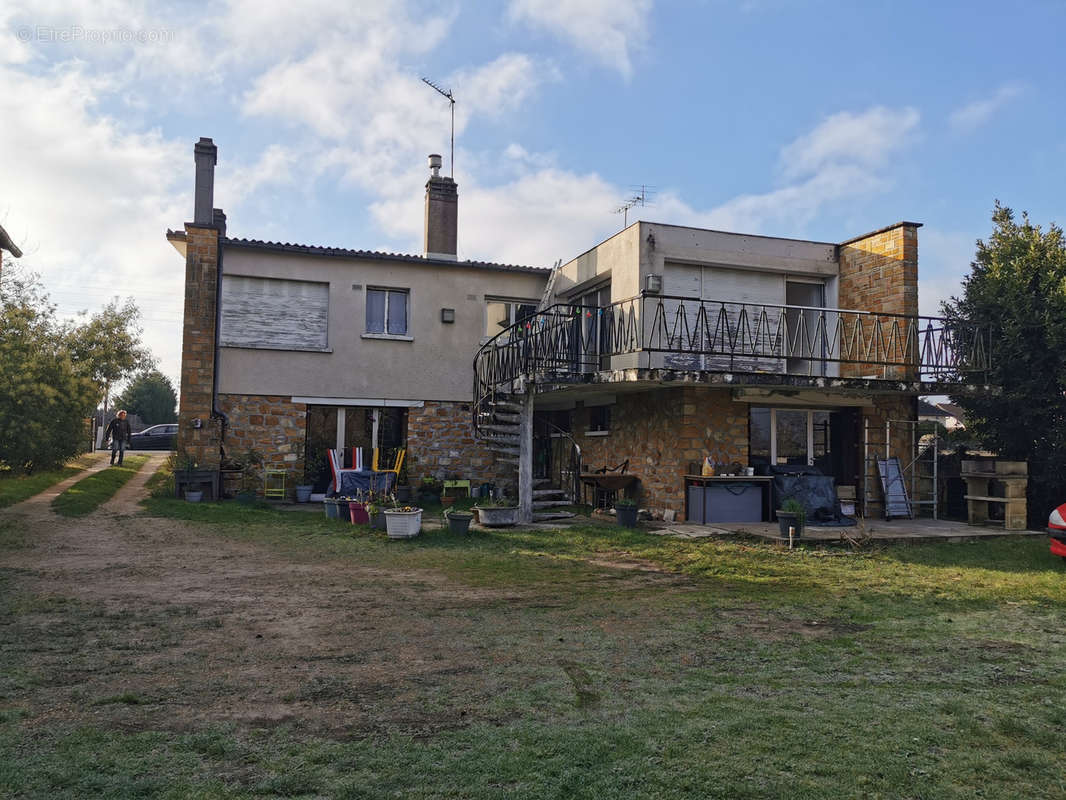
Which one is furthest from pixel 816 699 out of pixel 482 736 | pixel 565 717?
pixel 482 736

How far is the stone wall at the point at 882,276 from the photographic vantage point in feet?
41.0

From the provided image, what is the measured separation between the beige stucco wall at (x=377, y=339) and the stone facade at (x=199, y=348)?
1.00 ft

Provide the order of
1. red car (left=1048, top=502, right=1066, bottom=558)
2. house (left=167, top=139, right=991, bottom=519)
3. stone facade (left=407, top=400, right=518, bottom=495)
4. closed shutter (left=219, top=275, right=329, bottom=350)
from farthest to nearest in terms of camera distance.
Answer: stone facade (left=407, top=400, right=518, bottom=495), closed shutter (left=219, top=275, right=329, bottom=350), house (left=167, top=139, right=991, bottom=519), red car (left=1048, top=502, right=1066, bottom=558)

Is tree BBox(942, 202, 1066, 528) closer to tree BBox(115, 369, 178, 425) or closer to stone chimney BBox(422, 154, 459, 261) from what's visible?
stone chimney BBox(422, 154, 459, 261)

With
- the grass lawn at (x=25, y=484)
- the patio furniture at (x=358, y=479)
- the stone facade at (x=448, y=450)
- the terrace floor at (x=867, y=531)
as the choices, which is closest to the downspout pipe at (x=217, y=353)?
the patio furniture at (x=358, y=479)

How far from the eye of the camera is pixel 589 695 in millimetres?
3912

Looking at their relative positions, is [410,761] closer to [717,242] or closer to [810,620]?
[810,620]

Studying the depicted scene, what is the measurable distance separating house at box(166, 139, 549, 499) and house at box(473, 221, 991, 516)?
234 cm

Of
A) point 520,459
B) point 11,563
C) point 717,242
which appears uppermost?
point 717,242

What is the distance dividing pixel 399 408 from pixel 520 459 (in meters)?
4.71

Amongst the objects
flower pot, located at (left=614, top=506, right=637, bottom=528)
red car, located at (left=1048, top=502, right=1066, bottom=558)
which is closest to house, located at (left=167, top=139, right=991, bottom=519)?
flower pot, located at (left=614, top=506, right=637, bottom=528)

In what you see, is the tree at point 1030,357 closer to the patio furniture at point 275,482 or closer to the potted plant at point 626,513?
the potted plant at point 626,513

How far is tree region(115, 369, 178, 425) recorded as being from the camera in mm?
44656

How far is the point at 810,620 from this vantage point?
576 centimetres
